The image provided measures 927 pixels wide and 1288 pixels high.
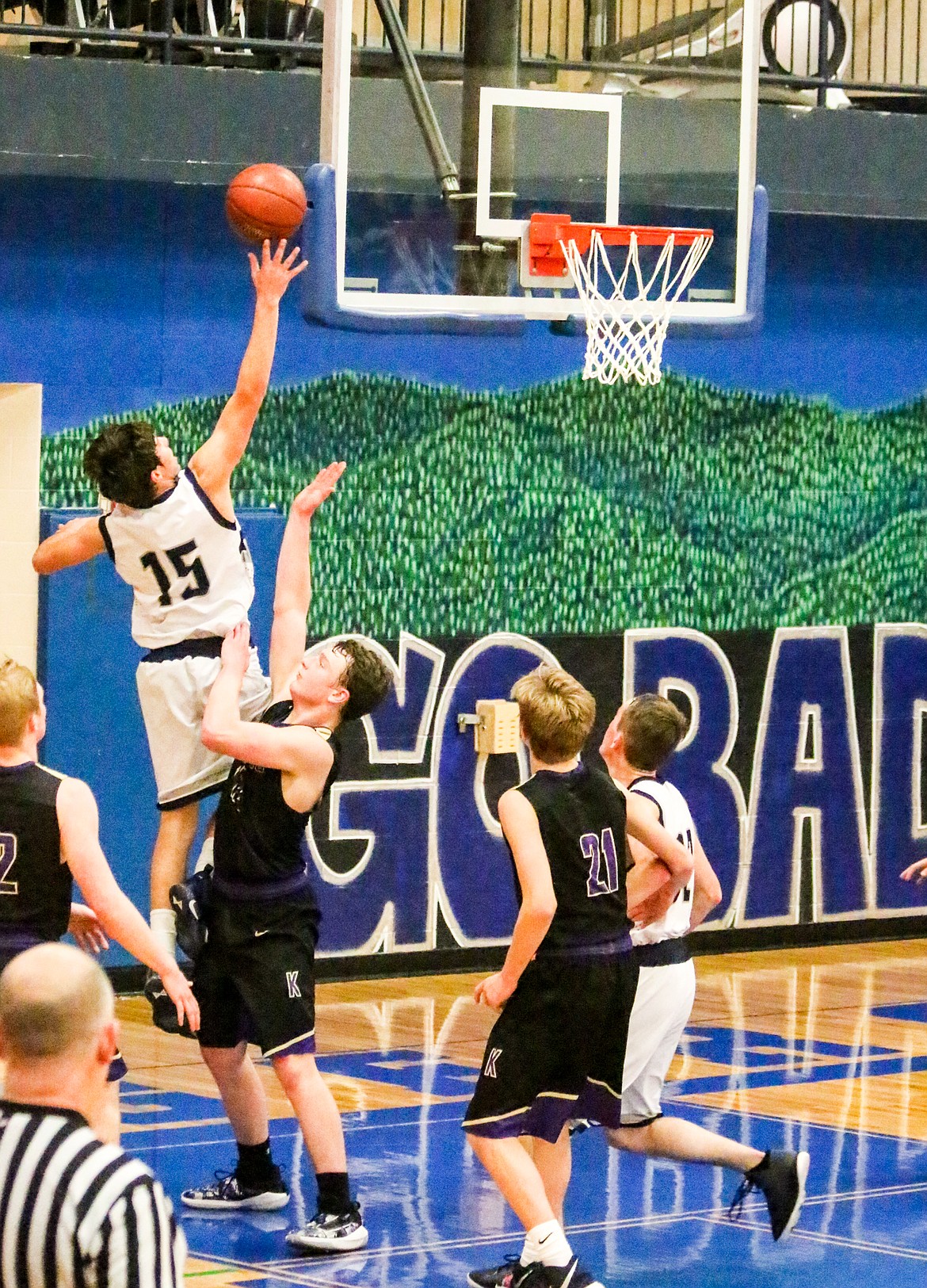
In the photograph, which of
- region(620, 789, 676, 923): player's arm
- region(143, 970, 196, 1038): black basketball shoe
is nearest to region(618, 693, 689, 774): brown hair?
region(620, 789, 676, 923): player's arm

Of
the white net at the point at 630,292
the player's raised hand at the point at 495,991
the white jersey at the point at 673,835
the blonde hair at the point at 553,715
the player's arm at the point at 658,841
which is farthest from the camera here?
the white net at the point at 630,292

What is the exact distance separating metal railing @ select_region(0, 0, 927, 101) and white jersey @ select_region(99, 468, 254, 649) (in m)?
2.37

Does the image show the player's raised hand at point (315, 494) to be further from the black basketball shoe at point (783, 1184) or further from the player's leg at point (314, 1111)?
the black basketball shoe at point (783, 1184)

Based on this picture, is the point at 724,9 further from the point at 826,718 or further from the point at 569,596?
the point at 826,718

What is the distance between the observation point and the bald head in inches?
118

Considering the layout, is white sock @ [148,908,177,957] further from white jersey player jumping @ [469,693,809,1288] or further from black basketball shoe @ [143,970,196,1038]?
white jersey player jumping @ [469,693,809,1288]

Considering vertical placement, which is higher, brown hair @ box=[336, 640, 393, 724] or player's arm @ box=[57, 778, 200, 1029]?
brown hair @ box=[336, 640, 393, 724]

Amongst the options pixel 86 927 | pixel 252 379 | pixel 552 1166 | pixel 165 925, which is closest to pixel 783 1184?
pixel 552 1166

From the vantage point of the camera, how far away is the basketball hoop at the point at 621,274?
8523 mm

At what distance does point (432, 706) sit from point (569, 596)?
0.98 metres

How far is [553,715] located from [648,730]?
0.67 metres

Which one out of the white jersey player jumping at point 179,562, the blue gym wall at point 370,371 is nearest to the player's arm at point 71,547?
the white jersey player jumping at point 179,562

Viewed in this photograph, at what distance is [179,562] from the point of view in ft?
22.4

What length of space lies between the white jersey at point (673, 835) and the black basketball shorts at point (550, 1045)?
62 cm
